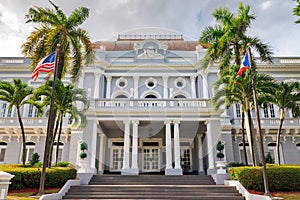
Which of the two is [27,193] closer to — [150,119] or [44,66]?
[44,66]

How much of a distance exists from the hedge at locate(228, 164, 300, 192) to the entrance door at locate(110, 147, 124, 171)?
11520 mm

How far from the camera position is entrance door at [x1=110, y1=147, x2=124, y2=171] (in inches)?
828

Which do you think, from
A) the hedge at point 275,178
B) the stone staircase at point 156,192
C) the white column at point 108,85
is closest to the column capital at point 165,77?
the white column at point 108,85

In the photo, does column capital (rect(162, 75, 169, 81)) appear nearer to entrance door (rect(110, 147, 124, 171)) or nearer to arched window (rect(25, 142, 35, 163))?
entrance door (rect(110, 147, 124, 171))

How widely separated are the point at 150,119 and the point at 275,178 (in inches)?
353

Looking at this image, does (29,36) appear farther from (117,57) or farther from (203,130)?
(203,130)

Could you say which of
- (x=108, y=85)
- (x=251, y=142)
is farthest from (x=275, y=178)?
(x=108, y=85)

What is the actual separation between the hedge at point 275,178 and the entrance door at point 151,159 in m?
10.4

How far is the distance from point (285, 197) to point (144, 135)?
39.3 ft

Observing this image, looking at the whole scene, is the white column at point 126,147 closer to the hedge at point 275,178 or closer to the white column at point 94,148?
the white column at point 94,148

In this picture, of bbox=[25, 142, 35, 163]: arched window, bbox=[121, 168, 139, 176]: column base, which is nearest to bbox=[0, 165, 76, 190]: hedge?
bbox=[121, 168, 139, 176]: column base

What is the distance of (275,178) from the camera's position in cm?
1189

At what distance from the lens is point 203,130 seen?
20375 millimetres

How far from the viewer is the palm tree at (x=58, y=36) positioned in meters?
14.7
